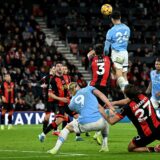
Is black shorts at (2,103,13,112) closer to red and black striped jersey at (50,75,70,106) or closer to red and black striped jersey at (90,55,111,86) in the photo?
red and black striped jersey at (50,75,70,106)

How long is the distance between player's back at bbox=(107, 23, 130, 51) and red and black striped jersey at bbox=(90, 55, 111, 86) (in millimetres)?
1249

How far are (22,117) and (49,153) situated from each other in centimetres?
1931

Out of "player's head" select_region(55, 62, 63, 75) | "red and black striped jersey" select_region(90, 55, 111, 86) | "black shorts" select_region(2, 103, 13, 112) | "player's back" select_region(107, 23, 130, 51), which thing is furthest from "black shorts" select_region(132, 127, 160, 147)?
"black shorts" select_region(2, 103, 13, 112)

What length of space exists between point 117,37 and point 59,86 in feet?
10.5

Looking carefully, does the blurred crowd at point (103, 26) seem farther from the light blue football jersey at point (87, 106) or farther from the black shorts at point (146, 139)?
the light blue football jersey at point (87, 106)

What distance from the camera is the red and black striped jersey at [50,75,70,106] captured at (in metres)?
22.3

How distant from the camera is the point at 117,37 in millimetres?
19969

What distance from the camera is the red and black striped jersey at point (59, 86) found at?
878 inches

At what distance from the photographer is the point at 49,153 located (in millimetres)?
15336

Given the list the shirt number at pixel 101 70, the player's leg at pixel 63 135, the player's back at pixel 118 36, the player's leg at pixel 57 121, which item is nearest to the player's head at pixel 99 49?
the shirt number at pixel 101 70

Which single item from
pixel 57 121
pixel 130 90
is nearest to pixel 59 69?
pixel 57 121

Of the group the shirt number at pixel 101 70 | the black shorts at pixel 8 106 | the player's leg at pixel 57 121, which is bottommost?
the black shorts at pixel 8 106

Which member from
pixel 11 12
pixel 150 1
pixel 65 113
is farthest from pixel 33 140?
pixel 150 1

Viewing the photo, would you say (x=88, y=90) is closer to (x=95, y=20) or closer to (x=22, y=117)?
(x=22, y=117)
